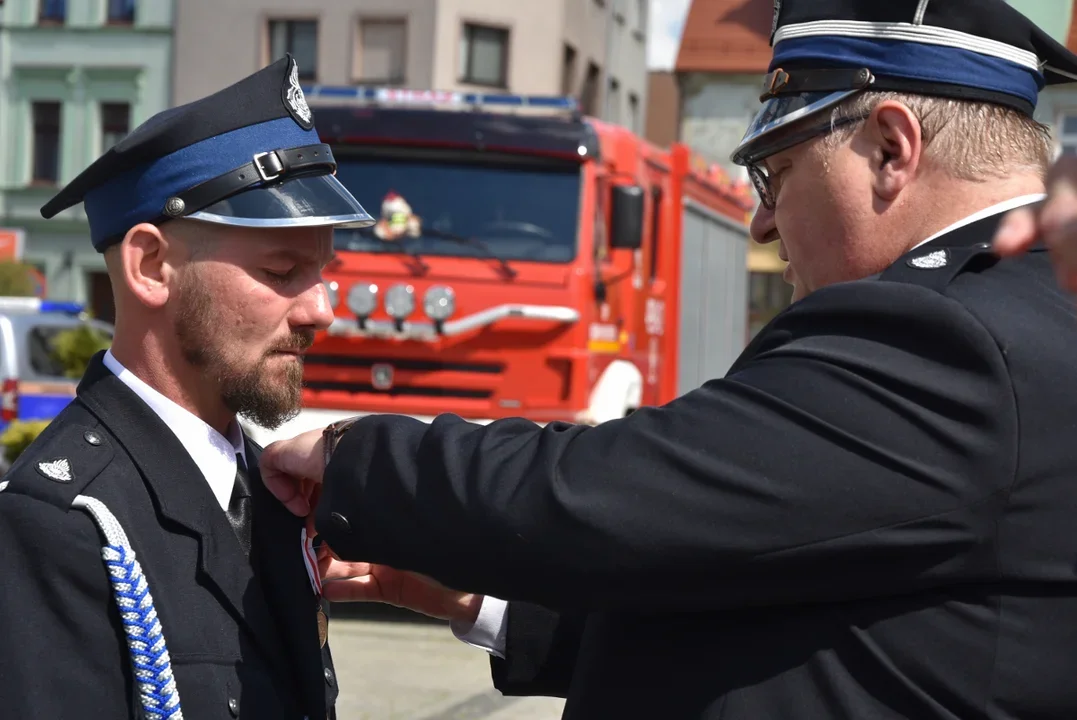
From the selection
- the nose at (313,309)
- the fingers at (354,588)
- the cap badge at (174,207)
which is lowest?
the fingers at (354,588)

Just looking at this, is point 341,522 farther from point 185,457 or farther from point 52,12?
point 52,12

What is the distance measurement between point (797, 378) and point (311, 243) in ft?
Result: 3.69

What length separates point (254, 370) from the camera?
8.39 ft

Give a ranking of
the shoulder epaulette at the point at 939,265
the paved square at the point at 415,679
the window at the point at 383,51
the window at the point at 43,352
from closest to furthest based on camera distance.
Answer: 1. the shoulder epaulette at the point at 939,265
2. the paved square at the point at 415,679
3. the window at the point at 43,352
4. the window at the point at 383,51

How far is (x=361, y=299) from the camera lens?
916 cm

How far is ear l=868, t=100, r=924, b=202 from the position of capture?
1.96 meters

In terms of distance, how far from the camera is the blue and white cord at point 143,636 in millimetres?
2066

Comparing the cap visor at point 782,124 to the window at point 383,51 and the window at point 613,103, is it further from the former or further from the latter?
the window at point 613,103

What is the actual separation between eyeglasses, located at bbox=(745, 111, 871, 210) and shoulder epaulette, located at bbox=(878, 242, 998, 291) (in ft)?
0.73

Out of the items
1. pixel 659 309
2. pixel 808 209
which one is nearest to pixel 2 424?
pixel 659 309

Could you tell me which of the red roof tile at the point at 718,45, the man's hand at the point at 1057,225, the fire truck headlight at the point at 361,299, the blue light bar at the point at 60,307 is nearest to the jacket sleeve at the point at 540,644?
the man's hand at the point at 1057,225

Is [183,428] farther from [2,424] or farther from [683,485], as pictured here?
[2,424]

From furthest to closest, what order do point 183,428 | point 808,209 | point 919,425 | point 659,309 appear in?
point 659,309, point 183,428, point 808,209, point 919,425

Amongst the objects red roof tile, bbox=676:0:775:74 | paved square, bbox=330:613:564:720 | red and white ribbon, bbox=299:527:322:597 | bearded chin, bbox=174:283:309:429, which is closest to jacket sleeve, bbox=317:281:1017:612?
red and white ribbon, bbox=299:527:322:597
